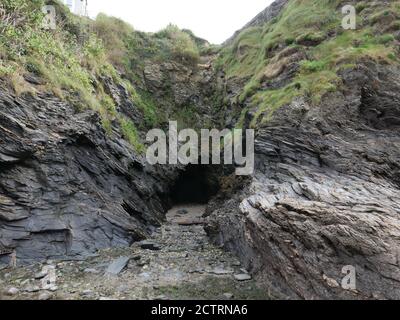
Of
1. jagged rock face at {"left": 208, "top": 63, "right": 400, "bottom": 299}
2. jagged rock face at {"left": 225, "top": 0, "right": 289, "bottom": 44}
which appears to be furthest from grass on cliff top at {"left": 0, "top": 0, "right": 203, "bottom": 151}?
jagged rock face at {"left": 225, "top": 0, "right": 289, "bottom": 44}

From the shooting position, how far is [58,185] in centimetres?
1386

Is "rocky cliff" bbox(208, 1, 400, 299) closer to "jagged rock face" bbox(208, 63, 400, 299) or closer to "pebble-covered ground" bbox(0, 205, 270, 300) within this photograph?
"jagged rock face" bbox(208, 63, 400, 299)

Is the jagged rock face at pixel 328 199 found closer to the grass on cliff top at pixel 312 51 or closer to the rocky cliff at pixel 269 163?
the rocky cliff at pixel 269 163

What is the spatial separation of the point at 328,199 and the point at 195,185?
1928 centimetres

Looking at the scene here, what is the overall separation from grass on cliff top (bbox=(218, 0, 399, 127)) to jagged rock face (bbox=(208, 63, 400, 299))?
1.03 meters

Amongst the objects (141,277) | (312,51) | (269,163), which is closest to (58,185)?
(141,277)

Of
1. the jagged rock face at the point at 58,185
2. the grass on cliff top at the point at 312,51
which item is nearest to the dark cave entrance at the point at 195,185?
the grass on cliff top at the point at 312,51

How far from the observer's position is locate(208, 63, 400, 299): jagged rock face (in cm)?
840

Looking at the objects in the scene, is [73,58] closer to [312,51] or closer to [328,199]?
[312,51]
